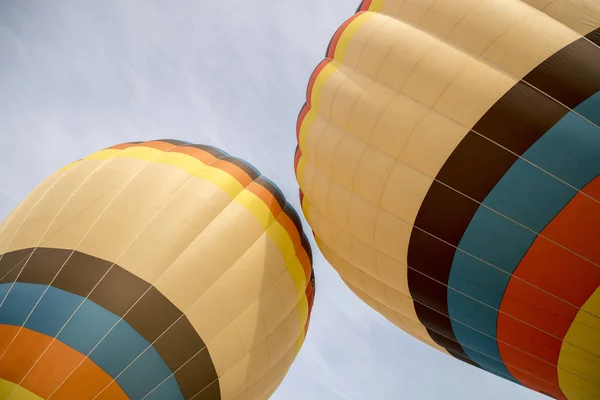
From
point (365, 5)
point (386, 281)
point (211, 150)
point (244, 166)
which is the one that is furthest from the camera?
point (211, 150)

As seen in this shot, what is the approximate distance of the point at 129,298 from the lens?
517 cm

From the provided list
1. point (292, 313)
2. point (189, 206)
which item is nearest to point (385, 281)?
point (292, 313)

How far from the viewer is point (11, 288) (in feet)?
16.9

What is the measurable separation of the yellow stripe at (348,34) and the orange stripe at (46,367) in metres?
4.54

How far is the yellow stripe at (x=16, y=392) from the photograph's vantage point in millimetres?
4590

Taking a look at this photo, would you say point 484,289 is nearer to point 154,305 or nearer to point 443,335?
point 443,335

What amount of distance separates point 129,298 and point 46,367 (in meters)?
1.00

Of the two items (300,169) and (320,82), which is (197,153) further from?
(320,82)

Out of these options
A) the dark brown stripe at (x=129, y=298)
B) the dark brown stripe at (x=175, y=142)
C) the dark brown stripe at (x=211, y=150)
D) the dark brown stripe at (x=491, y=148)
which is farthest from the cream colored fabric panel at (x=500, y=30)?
the dark brown stripe at (x=129, y=298)

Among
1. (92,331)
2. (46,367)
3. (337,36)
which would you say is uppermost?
(337,36)

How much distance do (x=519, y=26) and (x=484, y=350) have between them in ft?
11.3

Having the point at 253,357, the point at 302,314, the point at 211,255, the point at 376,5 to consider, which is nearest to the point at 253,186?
the point at 211,255

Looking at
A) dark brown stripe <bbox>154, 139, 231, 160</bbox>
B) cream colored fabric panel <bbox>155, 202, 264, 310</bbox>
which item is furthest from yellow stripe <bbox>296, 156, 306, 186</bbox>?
dark brown stripe <bbox>154, 139, 231, 160</bbox>

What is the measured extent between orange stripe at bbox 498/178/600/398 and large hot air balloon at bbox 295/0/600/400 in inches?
0.4
